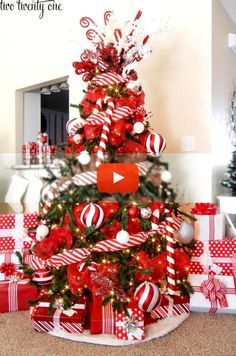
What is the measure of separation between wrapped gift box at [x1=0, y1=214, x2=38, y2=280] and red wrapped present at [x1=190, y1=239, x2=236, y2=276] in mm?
940

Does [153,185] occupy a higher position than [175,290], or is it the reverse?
[153,185]

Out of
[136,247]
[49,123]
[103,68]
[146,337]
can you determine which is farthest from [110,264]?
[49,123]

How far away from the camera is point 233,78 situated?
3113mm

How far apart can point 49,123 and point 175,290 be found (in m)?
5.94

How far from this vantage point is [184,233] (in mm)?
1717

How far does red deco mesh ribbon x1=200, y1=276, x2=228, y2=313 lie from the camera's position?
174 centimetres

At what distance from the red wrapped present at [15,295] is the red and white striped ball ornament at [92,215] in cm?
60

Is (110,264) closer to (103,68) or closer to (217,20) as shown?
(103,68)

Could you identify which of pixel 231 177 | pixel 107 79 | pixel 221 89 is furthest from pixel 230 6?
pixel 107 79

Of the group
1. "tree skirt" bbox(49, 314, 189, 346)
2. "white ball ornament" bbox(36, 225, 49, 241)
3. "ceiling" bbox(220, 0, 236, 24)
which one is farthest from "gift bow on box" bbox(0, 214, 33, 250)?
"ceiling" bbox(220, 0, 236, 24)

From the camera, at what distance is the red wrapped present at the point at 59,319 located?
1.50 meters

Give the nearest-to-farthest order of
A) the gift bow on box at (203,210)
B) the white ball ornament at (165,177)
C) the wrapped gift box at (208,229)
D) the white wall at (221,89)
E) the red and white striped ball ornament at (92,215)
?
the white ball ornament at (165,177), the red and white striped ball ornament at (92,215), the wrapped gift box at (208,229), the gift bow on box at (203,210), the white wall at (221,89)

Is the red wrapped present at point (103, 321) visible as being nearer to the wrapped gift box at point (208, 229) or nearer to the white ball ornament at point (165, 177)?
the wrapped gift box at point (208, 229)

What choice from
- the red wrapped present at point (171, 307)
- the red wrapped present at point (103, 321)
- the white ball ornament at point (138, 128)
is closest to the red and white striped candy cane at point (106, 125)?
the white ball ornament at point (138, 128)
